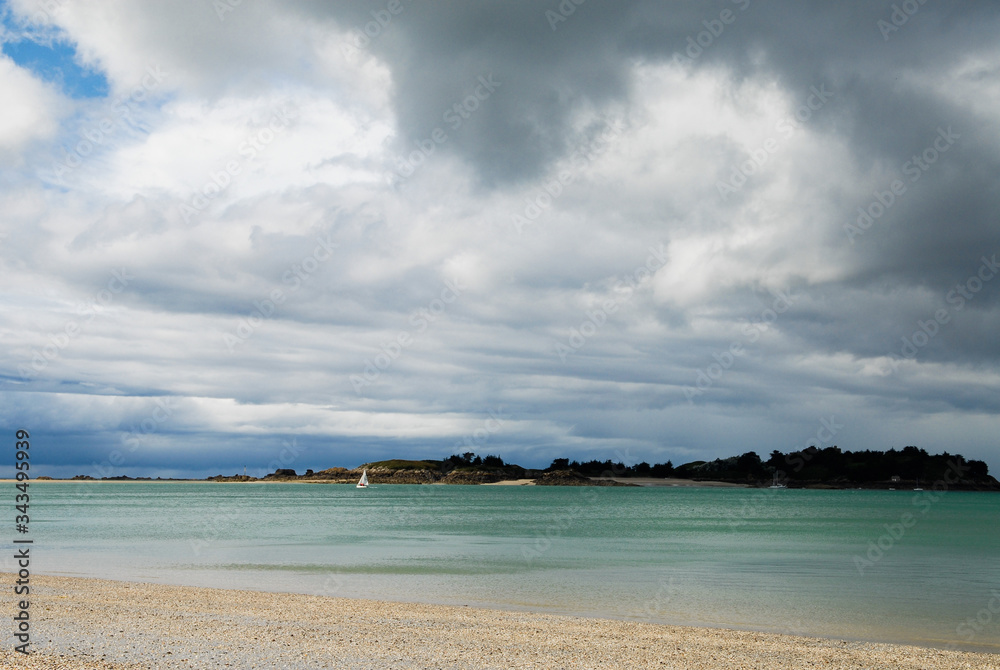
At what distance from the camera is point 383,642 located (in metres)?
16.0

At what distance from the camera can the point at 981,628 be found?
802 inches

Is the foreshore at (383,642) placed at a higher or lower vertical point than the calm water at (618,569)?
higher

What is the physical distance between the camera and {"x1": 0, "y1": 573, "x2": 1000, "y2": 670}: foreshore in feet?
46.3

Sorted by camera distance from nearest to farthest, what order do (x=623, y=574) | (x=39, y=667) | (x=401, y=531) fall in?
(x=39, y=667), (x=623, y=574), (x=401, y=531)

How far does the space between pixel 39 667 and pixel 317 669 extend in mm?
4572

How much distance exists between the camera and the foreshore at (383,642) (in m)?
14.1

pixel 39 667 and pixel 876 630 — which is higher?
pixel 39 667

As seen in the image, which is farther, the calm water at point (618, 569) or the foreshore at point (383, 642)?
the calm water at point (618, 569)

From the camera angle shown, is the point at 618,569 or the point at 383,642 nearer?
the point at 383,642

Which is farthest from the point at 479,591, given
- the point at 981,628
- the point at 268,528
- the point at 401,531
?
the point at 268,528

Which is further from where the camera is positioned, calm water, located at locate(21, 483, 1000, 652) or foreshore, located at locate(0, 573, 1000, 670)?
calm water, located at locate(21, 483, 1000, 652)

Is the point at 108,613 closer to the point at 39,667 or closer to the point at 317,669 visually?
the point at 39,667

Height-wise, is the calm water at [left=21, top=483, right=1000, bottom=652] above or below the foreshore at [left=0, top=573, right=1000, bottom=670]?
below

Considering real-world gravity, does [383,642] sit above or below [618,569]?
above
